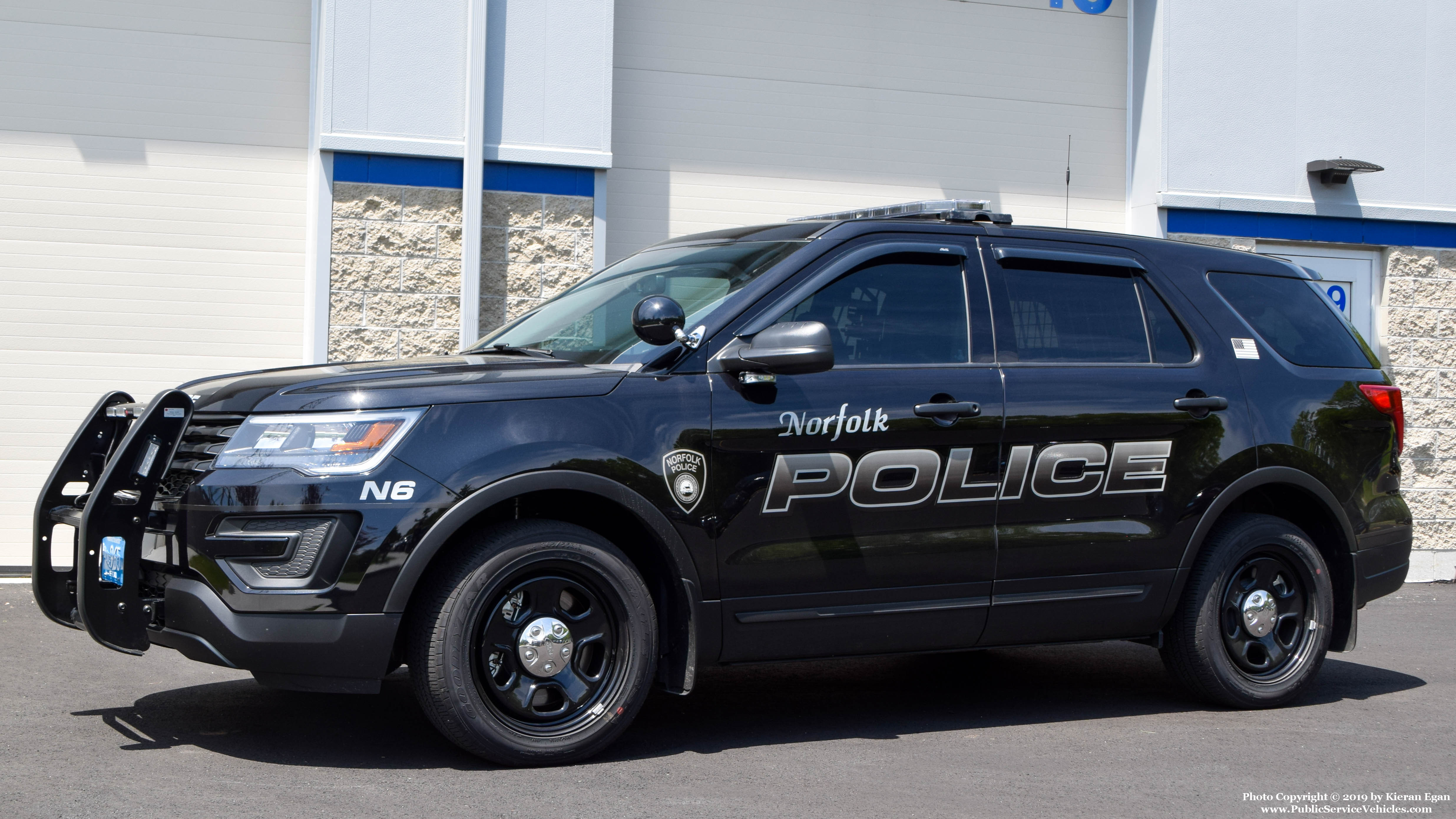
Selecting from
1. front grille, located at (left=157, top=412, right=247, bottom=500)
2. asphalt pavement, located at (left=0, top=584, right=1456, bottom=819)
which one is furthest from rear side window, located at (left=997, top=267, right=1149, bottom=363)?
front grille, located at (left=157, top=412, right=247, bottom=500)

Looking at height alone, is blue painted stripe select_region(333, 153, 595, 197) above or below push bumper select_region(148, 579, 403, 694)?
above

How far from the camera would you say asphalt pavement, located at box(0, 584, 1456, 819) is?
13.9ft

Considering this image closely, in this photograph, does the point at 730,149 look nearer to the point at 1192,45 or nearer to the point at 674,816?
the point at 1192,45

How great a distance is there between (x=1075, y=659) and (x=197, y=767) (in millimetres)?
4400

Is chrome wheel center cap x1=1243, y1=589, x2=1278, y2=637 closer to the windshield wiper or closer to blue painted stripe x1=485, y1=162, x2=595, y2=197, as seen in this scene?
the windshield wiper

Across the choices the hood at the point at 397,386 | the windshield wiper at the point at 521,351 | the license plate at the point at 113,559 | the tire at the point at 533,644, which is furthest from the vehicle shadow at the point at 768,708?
the windshield wiper at the point at 521,351

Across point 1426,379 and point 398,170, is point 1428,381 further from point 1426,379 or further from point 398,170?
point 398,170

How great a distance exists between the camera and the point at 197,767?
444cm

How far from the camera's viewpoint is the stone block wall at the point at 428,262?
9672 mm

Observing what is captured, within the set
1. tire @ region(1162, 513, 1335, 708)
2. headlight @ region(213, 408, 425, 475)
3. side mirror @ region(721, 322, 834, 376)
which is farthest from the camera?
tire @ region(1162, 513, 1335, 708)

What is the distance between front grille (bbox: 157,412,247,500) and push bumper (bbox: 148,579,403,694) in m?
0.31

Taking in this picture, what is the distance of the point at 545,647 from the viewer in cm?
454

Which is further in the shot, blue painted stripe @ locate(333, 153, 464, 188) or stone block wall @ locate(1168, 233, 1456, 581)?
stone block wall @ locate(1168, 233, 1456, 581)

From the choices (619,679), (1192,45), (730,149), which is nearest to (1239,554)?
(619,679)
